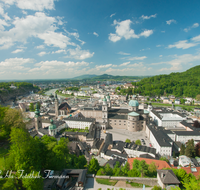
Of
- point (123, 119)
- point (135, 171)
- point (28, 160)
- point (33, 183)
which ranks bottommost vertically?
point (123, 119)

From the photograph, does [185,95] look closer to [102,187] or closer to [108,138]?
[108,138]

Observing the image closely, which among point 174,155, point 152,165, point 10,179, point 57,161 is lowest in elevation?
point 174,155

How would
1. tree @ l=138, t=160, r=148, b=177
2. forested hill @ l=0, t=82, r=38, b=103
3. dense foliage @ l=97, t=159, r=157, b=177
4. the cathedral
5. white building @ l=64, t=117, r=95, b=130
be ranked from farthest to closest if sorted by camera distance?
forested hill @ l=0, t=82, r=38, b=103, the cathedral, white building @ l=64, t=117, r=95, b=130, tree @ l=138, t=160, r=148, b=177, dense foliage @ l=97, t=159, r=157, b=177

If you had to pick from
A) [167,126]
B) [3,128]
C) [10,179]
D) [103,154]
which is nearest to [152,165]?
[103,154]

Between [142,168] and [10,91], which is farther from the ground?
[10,91]

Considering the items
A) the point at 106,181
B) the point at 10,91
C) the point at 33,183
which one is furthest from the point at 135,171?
the point at 10,91

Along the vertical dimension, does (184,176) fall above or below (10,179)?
below

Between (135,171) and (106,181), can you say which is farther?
(135,171)

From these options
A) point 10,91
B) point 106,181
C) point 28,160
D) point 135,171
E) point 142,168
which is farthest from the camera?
point 10,91

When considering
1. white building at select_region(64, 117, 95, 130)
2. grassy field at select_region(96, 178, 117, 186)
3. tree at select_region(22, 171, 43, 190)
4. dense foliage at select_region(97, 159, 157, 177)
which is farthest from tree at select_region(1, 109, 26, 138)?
white building at select_region(64, 117, 95, 130)

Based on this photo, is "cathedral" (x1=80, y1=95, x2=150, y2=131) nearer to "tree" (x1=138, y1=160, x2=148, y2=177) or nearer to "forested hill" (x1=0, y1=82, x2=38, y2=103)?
"tree" (x1=138, y1=160, x2=148, y2=177)

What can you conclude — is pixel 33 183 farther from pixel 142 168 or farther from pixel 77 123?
pixel 77 123
